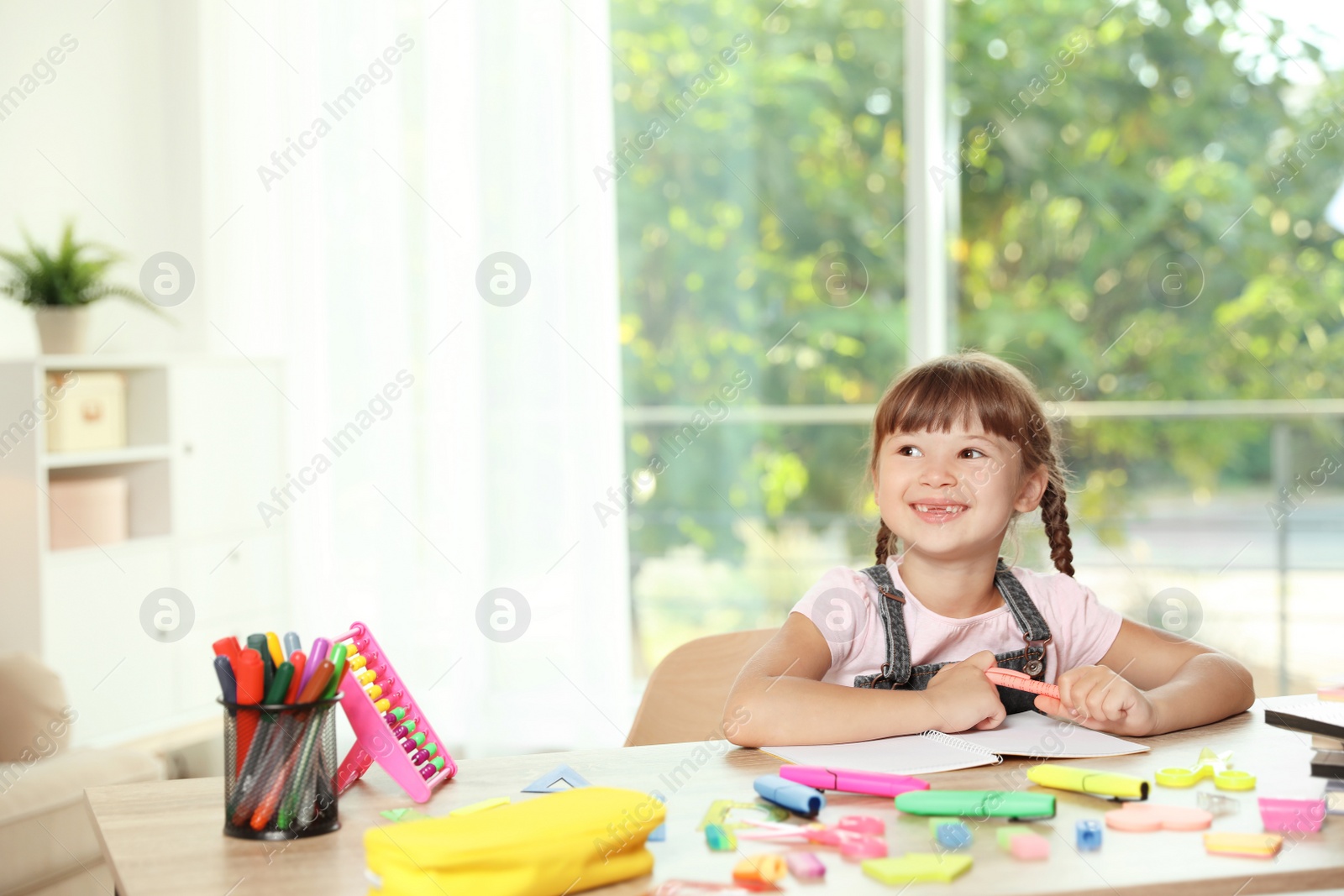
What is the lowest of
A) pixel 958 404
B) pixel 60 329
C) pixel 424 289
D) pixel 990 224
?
pixel 958 404

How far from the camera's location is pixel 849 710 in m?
1.15

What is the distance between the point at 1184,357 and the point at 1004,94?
934 mm

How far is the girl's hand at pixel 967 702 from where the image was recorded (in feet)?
3.79

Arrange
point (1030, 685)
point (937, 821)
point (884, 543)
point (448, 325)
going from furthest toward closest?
point (448, 325) < point (884, 543) < point (1030, 685) < point (937, 821)

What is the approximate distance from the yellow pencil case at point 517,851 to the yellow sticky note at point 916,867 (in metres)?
0.16

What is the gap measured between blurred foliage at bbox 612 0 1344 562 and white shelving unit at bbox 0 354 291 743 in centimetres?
107

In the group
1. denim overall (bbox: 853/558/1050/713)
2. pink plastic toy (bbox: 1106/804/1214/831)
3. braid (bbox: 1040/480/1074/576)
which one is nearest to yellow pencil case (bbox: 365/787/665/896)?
pink plastic toy (bbox: 1106/804/1214/831)

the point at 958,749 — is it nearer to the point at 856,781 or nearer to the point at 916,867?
the point at 856,781

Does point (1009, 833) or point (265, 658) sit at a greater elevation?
point (265, 658)

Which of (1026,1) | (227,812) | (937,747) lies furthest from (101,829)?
(1026,1)

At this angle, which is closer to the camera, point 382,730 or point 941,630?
point 382,730

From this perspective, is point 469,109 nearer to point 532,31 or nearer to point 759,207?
point 532,31

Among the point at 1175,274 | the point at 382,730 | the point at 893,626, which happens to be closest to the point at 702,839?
the point at 382,730

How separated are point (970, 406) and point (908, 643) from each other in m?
0.30
